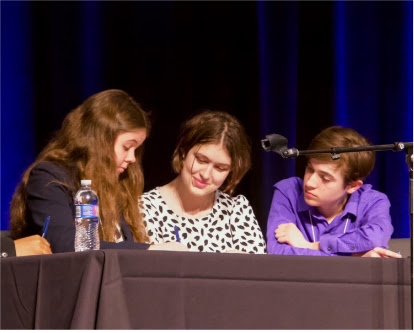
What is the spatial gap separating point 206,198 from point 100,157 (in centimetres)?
57

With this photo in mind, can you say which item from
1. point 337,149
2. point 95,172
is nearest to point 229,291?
point 337,149

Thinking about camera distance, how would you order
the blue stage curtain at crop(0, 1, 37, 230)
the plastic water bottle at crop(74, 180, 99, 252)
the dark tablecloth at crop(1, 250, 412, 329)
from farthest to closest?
the blue stage curtain at crop(0, 1, 37, 230) → the plastic water bottle at crop(74, 180, 99, 252) → the dark tablecloth at crop(1, 250, 412, 329)

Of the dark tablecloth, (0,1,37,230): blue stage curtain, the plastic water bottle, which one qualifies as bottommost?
the dark tablecloth

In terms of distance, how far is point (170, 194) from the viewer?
2.64 metres

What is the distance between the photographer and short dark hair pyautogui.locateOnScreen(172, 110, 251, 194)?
98.9 inches

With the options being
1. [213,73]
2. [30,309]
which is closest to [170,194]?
[213,73]

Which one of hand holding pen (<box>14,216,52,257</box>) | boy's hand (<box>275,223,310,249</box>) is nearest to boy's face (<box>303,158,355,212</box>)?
boy's hand (<box>275,223,310,249</box>)

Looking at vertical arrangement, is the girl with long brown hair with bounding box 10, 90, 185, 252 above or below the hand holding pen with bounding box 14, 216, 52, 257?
above

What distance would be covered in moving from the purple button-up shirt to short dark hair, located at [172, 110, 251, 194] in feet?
0.87

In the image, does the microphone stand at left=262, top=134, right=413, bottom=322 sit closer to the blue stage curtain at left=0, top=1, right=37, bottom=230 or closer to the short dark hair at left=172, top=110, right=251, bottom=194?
the short dark hair at left=172, top=110, right=251, bottom=194

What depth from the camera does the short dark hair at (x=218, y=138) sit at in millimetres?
2512

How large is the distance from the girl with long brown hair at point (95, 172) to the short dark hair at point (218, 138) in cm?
19

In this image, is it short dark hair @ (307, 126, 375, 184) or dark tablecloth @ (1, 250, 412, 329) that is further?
short dark hair @ (307, 126, 375, 184)

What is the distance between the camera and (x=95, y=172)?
229 centimetres
